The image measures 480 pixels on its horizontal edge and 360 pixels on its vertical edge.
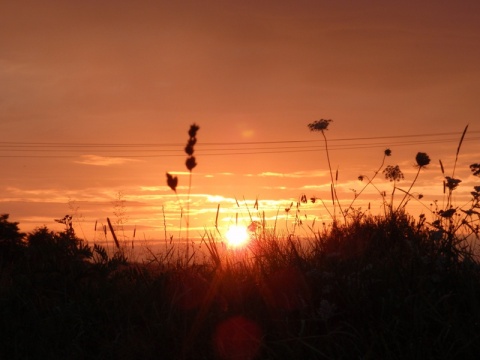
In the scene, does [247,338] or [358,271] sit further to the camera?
[358,271]

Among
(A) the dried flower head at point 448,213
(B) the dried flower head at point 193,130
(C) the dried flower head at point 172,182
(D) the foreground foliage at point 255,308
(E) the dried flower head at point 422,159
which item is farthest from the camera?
(E) the dried flower head at point 422,159

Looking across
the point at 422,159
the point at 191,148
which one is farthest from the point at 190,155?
the point at 422,159

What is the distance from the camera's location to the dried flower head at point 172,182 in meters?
4.38

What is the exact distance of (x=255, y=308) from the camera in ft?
14.4

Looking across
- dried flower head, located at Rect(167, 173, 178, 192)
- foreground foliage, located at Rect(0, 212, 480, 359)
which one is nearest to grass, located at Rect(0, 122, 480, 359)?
foreground foliage, located at Rect(0, 212, 480, 359)

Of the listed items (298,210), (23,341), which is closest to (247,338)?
(23,341)

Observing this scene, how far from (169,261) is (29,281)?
57.2 inches

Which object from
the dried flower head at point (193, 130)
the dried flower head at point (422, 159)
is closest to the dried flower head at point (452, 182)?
the dried flower head at point (422, 159)

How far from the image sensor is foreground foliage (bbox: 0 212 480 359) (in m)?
3.82

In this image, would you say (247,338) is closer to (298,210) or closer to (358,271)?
(358,271)

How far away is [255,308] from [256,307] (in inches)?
0.8

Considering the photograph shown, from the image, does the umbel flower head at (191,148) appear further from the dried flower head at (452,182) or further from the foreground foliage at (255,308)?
the dried flower head at (452,182)

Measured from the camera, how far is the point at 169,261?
19.9 feet

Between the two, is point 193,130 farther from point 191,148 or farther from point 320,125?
point 320,125
